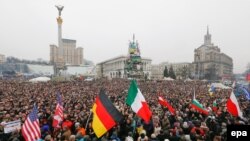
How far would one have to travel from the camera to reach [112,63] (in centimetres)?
12325

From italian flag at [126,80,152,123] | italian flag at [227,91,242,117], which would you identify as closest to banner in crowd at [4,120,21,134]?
italian flag at [126,80,152,123]

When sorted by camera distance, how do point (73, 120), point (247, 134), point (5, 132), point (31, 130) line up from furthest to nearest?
point (73, 120) < point (5, 132) < point (31, 130) < point (247, 134)

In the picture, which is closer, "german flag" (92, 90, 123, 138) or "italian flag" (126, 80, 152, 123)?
"german flag" (92, 90, 123, 138)

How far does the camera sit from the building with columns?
10792 cm

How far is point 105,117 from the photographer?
257 inches

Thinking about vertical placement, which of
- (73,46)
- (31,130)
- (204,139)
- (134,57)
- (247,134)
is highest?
(73,46)

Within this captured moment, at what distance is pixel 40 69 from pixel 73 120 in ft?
423

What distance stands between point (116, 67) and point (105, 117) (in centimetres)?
11122

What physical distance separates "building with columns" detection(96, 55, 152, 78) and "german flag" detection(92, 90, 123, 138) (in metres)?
92.9

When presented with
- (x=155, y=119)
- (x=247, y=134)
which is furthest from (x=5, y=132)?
(x=247, y=134)

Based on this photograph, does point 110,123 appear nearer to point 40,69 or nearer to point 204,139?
point 204,139

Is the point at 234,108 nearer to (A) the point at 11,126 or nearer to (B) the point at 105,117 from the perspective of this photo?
(B) the point at 105,117

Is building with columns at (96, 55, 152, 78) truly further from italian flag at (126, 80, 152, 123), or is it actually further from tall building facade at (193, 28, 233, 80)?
italian flag at (126, 80, 152, 123)

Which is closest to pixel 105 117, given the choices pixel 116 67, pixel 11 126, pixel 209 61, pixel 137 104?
pixel 137 104
